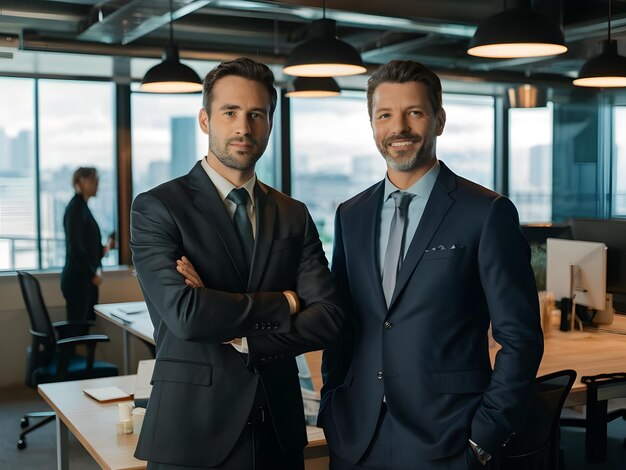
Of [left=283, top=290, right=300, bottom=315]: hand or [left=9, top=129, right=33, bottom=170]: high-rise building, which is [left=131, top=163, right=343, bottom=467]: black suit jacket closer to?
[left=283, top=290, right=300, bottom=315]: hand

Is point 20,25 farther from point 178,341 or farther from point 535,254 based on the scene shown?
point 178,341

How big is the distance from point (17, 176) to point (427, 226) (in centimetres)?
682

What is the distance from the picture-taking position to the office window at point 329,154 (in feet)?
32.5

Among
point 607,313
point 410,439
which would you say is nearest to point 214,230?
point 410,439

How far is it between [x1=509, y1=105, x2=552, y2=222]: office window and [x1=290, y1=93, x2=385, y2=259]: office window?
199 cm

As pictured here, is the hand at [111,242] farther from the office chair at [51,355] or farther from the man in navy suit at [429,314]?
the man in navy suit at [429,314]

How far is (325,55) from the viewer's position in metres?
4.76

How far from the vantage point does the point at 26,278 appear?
593 centimetres

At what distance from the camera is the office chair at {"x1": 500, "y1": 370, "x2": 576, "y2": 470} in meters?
3.15

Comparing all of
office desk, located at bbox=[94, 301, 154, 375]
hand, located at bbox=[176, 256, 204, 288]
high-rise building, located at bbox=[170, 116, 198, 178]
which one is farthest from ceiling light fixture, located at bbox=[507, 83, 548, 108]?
hand, located at bbox=[176, 256, 204, 288]

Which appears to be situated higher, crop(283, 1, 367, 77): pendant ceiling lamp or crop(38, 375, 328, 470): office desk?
crop(283, 1, 367, 77): pendant ceiling lamp

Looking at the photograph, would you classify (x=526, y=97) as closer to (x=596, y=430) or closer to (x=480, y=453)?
(x=596, y=430)

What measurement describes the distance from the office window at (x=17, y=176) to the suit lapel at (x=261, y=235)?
6.49m

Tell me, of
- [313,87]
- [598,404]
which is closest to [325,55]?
[313,87]
